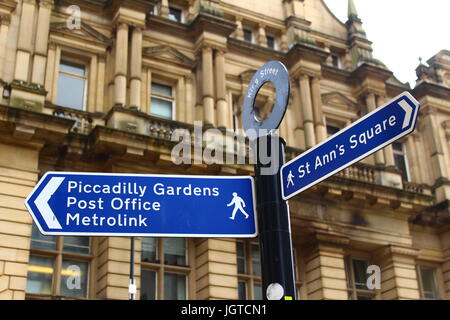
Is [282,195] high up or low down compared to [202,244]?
down

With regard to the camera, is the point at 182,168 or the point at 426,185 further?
the point at 426,185

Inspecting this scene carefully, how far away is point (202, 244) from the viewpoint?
1781 centimetres

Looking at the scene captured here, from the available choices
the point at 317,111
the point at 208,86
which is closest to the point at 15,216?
the point at 208,86

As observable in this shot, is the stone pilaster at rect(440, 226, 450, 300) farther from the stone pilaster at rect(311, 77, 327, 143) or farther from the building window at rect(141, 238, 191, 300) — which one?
the building window at rect(141, 238, 191, 300)

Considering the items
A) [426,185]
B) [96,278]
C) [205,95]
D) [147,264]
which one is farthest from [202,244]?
[426,185]

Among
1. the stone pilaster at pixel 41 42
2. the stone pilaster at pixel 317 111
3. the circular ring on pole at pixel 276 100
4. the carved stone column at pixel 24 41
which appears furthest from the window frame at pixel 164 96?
the circular ring on pole at pixel 276 100

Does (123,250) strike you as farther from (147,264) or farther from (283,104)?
(283,104)

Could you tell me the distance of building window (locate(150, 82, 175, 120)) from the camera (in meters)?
20.4

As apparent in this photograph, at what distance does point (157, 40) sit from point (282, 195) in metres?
17.1

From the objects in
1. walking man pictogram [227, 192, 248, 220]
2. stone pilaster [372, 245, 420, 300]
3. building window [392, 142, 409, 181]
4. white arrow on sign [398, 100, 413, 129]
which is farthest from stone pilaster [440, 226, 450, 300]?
white arrow on sign [398, 100, 413, 129]

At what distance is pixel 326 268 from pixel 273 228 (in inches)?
596

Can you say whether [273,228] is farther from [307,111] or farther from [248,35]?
[248,35]

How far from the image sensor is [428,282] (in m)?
23.3

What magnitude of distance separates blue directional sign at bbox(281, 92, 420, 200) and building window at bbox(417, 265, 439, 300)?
1945 centimetres
